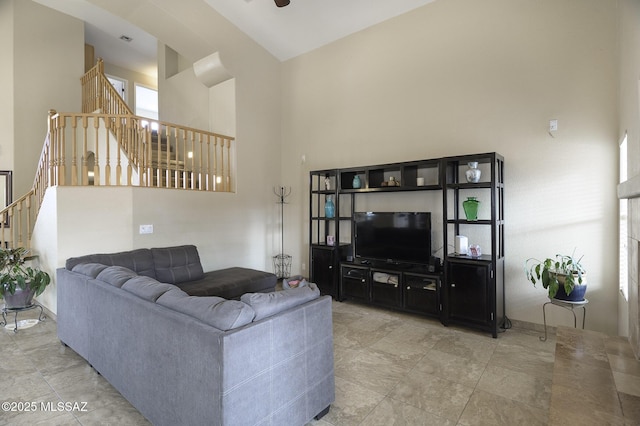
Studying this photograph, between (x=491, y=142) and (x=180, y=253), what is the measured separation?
4168 mm

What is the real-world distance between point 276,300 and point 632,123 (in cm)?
294

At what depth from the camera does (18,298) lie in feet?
12.1

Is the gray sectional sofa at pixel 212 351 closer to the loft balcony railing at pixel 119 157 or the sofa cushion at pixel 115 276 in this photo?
the sofa cushion at pixel 115 276

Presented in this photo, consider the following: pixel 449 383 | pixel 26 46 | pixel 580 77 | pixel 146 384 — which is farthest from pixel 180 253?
pixel 26 46

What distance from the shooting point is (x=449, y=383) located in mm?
2578

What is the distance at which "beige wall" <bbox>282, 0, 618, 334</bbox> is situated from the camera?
10.9 ft

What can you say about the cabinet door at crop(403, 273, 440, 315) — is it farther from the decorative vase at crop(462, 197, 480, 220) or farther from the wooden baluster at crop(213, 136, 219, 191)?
the wooden baluster at crop(213, 136, 219, 191)

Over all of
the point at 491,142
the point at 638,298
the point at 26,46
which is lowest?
the point at 638,298

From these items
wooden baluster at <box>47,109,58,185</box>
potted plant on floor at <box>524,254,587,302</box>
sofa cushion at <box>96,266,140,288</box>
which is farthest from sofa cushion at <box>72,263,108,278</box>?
potted plant on floor at <box>524,254,587,302</box>

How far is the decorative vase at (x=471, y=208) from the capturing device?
3.74m

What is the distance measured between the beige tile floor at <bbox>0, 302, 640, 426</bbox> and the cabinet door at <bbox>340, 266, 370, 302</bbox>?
802mm

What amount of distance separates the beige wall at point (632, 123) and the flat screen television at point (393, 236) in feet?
6.27

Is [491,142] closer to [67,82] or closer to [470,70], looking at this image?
[470,70]

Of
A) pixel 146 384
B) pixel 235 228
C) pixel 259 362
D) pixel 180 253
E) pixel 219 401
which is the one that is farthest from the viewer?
pixel 235 228
